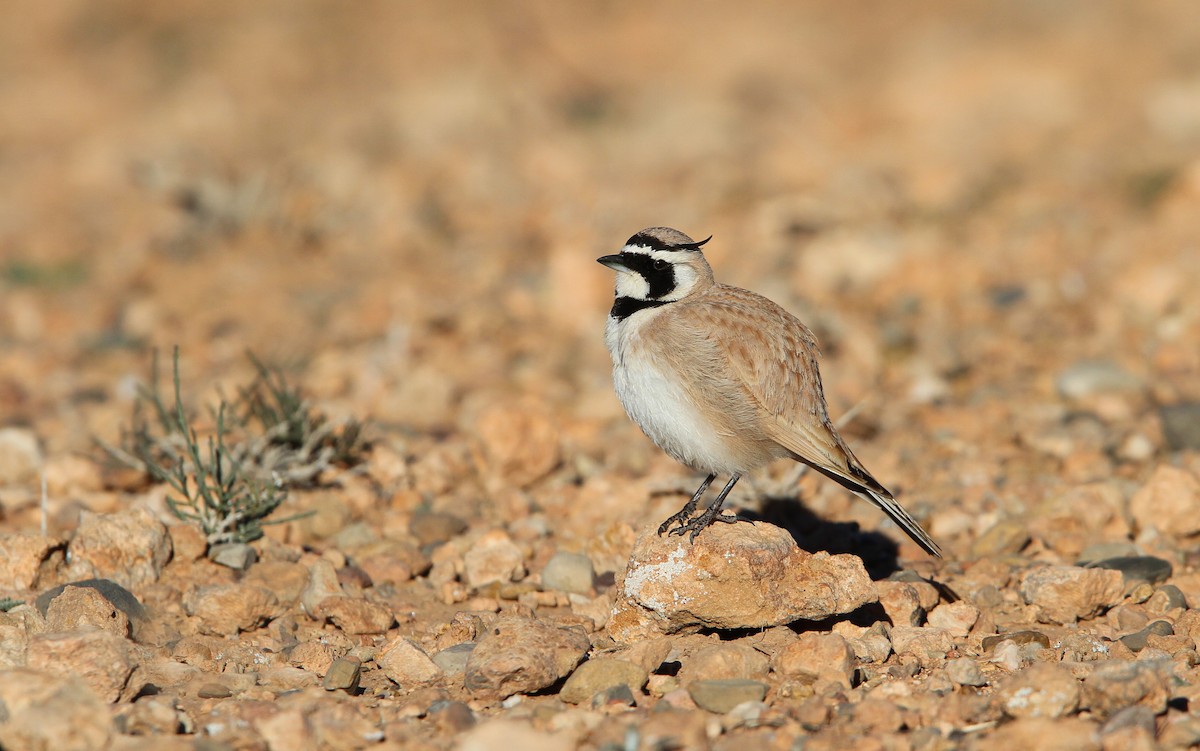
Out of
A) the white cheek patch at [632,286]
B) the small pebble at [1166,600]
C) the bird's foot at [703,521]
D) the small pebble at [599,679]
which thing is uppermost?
the white cheek patch at [632,286]

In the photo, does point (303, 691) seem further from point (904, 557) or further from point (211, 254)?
point (211, 254)

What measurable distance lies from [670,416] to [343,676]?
165 cm

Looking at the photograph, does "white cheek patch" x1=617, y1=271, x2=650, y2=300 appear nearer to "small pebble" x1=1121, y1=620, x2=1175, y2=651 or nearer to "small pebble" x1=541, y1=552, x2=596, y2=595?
"small pebble" x1=541, y1=552, x2=596, y2=595

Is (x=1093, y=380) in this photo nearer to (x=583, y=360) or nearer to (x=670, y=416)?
(x=583, y=360)

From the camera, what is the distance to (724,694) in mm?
4012

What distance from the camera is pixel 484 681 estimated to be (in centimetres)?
413

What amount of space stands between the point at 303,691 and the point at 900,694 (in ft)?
6.62

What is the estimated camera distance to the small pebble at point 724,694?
3.98 meters

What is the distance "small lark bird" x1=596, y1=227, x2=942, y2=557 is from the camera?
5.00 m

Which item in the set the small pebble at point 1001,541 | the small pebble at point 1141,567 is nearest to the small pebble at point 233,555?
the small pebble at point 1001,541

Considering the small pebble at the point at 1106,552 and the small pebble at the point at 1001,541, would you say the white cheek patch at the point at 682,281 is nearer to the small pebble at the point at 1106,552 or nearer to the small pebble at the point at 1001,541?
the small pebble at the point at 1001,541

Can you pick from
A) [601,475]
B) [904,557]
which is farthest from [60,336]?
[904,557]

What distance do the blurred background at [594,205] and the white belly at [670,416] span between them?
55.2 inches

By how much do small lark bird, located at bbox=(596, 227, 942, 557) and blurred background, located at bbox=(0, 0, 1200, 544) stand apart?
3.96ft
